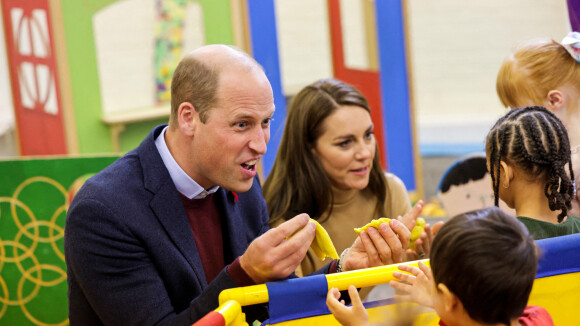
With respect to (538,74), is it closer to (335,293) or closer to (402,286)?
(402,286)

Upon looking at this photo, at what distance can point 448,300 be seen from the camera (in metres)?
1.26

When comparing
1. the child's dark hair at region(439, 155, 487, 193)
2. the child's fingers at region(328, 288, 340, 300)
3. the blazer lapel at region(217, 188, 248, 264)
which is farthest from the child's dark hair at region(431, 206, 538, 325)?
the child's dark hair at region(439, 155, 487, 193)

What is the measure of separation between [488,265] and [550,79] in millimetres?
1258

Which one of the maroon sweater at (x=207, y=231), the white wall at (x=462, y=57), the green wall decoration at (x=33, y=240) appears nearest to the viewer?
the maroon sweater at (x=207, y=231)

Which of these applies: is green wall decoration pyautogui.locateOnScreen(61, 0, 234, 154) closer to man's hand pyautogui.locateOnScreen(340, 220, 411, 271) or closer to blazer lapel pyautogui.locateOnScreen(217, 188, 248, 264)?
blazer lapel pyautogui.locateOnScreen(217, 188, 248, 264)

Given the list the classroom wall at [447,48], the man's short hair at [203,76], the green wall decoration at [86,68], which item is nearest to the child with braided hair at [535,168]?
the man's short hair at [203,76]

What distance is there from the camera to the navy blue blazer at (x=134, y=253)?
5.06 feet

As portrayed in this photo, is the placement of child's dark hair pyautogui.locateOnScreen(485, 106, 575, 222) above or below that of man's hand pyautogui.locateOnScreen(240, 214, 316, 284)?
above

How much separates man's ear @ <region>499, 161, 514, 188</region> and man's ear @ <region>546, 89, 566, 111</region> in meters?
0.57

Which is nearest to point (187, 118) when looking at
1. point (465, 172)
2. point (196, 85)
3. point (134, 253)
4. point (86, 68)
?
point (196, 85)

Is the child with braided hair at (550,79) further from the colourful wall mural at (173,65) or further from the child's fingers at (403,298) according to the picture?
the colourful wall mural at (173,65)

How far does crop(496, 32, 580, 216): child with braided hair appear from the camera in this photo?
7.29ft

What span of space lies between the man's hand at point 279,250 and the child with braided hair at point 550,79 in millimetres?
1185

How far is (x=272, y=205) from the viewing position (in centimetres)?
246
